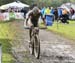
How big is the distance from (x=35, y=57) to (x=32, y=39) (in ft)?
2.90

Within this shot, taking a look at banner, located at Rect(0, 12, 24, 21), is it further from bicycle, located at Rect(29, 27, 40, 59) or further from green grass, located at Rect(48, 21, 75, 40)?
bicycle, located at Rect(29, 27, 40, 59)

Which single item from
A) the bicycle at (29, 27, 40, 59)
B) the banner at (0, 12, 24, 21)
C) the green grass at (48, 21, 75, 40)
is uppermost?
the bicycle at (29, 27, 40, 59)

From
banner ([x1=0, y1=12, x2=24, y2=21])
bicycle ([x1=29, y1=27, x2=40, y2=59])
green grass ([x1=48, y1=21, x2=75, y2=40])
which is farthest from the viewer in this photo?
banner ([x1=0, y1=12, x2=24, y2=21])

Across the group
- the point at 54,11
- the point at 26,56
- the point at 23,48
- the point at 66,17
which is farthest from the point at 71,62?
the point at 54,11

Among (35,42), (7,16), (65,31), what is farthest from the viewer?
(7,16)

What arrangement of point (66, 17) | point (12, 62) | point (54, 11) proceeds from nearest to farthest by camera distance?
1. point (12, 62)
2. point (66, 17)
3. point (54, 11)

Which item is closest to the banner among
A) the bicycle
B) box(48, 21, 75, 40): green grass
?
box(48, 21, 75, 40): green grass

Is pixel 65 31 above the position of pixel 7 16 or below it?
above

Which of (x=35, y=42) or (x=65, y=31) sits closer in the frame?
(x=35, y=42)

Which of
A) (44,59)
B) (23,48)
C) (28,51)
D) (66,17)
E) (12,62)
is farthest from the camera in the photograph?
(66,17)

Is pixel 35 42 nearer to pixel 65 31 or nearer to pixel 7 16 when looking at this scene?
pixel 65 31

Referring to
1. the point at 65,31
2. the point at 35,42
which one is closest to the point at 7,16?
the point at 65,31

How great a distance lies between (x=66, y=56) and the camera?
14.7 m

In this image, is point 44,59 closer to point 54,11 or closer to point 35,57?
point 35,57
